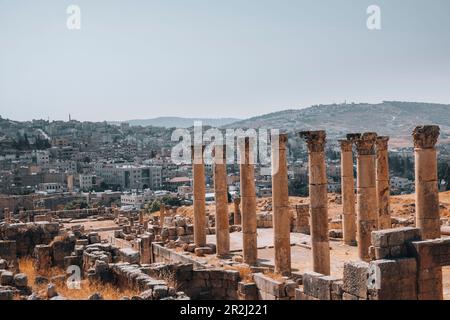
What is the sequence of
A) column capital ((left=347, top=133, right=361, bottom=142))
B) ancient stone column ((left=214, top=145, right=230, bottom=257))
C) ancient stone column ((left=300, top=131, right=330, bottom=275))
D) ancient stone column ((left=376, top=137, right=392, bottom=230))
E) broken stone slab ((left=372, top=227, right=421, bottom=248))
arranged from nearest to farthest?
broken stone slab ((left=372, top=227, right=421, bottom=248)) < ancient stone column ((left=300, top=131, right=330, bottom=275)) < column capital ((left=347, top=133, right=361, bottom=142)) < ancient stone column ((left=376, top=137, right=392, bottom=230)) < ancient stone column ((left=214, top=145, right=230, bottom=257))

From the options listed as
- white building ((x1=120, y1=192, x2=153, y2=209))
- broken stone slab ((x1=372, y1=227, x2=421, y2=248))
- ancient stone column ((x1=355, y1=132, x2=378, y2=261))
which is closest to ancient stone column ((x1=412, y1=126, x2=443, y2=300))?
broken stone slab ((x1=372, y1=227, x2=421, y2=248))

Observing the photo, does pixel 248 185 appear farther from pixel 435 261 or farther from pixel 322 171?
pixel 435 261

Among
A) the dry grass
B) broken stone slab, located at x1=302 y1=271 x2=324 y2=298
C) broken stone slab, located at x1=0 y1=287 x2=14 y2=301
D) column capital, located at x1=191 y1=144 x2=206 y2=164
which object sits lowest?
the dry grass

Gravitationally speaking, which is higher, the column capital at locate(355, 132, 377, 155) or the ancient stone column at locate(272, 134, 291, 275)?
the column capital at locate(355, 132, 377, 155)

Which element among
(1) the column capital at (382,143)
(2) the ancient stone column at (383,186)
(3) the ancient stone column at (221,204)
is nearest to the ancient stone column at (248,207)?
(3) the ancient stone column at (221,204)

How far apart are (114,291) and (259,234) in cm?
1566

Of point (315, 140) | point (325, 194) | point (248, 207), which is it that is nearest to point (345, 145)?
point (248, 207)

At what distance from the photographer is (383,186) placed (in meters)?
22.0

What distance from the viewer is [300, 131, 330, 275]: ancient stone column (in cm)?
1792

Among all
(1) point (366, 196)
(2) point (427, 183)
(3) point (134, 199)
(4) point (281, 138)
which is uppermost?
(4) point (281, 138)

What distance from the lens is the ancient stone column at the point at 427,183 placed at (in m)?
15.5

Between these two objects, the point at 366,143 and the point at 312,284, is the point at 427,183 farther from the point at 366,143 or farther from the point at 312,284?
the point at 312,284

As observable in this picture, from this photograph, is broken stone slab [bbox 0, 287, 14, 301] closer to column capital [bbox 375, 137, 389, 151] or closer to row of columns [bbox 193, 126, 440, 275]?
row of columns [bbox 193, 126, 440, 275]

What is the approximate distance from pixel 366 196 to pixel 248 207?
4487 mm
